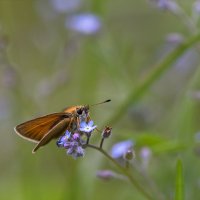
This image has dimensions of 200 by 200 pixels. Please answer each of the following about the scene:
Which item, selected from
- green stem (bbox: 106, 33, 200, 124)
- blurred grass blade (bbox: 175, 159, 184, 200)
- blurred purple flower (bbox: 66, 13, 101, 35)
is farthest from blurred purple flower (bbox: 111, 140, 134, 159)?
blurred purple flower (bbox: 66, 13, 101, 35)

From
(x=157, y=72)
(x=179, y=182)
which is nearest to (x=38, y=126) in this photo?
(x=179, y=182)

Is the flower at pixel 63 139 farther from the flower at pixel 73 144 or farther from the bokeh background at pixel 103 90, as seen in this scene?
the bokeh background at pixel 103 90

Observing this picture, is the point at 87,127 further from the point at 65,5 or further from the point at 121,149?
the point at 65,5

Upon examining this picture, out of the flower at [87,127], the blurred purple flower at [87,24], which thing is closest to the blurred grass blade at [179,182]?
the flower at [87,127]

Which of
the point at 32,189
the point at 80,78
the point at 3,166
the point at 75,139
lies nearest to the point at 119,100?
the point at 80,78

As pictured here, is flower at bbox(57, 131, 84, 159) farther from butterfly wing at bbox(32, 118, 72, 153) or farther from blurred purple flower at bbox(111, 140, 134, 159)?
blurred purple flower at bbox(111, 140, 134, 159)

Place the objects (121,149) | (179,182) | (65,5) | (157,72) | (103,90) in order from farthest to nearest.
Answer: (65,5) → (103,90) → (157,72) → (121,149) → (179,182)
